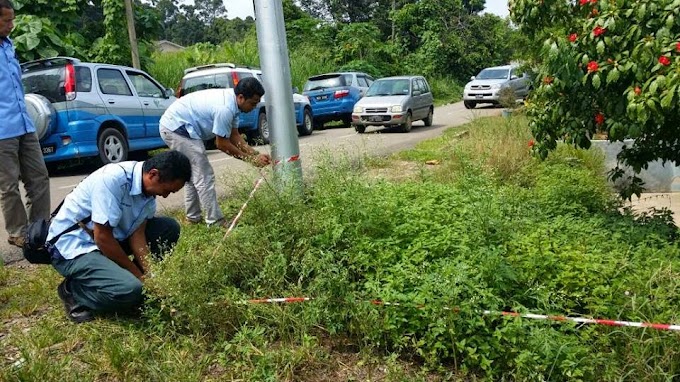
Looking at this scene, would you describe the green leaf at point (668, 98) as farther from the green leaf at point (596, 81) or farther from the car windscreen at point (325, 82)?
the car windscreen at point (325, 82)

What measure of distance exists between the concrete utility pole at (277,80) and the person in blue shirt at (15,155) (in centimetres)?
202

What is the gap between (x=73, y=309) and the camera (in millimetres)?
3691

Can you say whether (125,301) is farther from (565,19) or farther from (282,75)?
(565,19)

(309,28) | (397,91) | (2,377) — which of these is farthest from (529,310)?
(309,28)

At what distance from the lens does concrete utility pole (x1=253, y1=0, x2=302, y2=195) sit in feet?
16.1

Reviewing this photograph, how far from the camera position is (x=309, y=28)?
107 ft

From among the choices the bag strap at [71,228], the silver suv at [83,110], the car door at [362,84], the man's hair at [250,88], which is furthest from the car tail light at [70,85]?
the car door at [362,84]

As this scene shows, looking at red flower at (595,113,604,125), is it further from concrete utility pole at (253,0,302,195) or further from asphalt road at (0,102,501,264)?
concrete utility pole at (253,0,302,195)

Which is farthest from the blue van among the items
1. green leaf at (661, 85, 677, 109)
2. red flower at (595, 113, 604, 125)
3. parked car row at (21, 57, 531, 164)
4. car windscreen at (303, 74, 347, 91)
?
green leaf at (661, 85, 677, 109)

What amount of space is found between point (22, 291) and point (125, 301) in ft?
4.01

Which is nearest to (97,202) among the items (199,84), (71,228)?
(71,228)

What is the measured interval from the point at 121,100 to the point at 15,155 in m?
5.69

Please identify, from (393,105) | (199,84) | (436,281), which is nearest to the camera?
(436,281)

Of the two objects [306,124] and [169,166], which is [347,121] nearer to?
[306,124]
